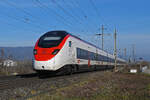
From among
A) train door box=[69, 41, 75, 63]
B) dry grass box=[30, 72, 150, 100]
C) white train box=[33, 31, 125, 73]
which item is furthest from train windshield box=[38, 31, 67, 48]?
dry grass box=[30, 72, 150, 100]

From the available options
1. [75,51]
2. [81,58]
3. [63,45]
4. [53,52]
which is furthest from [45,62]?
[81,58]

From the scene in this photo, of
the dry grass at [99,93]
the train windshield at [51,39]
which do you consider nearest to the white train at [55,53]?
the train windshield at [51,39]

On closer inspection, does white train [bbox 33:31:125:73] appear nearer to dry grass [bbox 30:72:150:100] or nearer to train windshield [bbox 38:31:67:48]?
train windshield [bbox 38:31:67:48]

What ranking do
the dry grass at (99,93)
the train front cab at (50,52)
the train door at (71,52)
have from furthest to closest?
the train door at (71,52), the train front cab at (50,52), the dry grass at (99,93)

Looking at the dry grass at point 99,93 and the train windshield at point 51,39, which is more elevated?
the train windshield at point 51,39

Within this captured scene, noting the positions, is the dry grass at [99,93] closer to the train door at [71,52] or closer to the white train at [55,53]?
the white train at [55,53]

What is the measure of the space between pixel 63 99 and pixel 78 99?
1.83 feet

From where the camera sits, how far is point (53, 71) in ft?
56.8

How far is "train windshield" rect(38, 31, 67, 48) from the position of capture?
1755cm

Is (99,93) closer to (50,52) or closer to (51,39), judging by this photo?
(50,52)

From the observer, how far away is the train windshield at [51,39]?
57.6ft

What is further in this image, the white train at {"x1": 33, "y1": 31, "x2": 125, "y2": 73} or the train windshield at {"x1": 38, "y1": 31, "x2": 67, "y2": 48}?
the train windshield at {"x1": 38, "y1": 31, "x2": 67, "y2": 48}

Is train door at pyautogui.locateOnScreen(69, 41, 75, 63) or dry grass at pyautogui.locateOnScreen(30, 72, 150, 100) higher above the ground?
train door at pyautogui.locateOnScreen(69, 41, 75, 63)

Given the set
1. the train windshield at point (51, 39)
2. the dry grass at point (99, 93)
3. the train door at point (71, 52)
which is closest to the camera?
the dry grass at point (99, 93)
